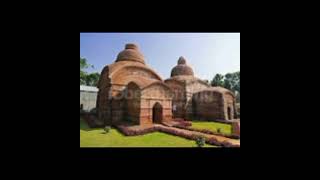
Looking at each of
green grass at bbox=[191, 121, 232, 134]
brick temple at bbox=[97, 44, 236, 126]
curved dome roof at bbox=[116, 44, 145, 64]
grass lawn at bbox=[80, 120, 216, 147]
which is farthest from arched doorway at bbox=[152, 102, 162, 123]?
curved dome roof at bbox=[116, 44, 145, 64]

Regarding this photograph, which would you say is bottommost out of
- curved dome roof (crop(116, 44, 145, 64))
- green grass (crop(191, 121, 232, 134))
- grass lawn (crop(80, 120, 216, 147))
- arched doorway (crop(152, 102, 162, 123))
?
green grass (crop(191, 121, 232, 134))

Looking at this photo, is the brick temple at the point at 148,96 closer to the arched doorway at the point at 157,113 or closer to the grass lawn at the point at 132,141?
the arched doorway at the point at 157,113

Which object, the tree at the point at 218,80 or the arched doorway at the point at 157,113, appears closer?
the arched doorway at the point at 157,113

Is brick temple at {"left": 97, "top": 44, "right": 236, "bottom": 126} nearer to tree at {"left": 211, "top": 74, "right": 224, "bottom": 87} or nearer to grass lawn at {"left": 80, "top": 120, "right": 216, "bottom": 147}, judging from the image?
grass lawn at {"left": 80, "top": 120, "right": 216, "bottom": 147}

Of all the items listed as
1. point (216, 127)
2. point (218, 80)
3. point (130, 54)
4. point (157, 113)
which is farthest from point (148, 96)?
point (218, 80)

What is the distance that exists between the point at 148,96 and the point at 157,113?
65.2 inches

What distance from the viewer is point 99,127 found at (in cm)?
1125

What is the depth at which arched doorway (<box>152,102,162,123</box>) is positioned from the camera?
42.1 feet

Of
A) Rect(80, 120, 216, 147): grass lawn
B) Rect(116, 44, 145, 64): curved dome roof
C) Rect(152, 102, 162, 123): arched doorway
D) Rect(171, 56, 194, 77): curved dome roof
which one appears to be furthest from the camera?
Rect(171, 56, 194, 77): curved dome roof

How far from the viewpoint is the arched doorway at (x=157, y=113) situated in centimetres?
1284

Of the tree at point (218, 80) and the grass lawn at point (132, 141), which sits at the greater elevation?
the tree at point (218, 80)

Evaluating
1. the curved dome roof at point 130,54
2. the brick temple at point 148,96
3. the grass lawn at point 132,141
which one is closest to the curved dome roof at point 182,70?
the brick temple at point 148,96

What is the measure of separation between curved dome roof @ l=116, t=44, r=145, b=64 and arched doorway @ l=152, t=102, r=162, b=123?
603 cm
